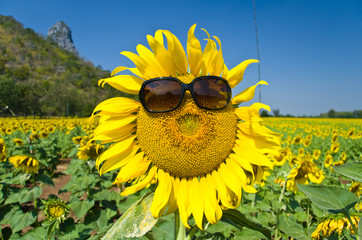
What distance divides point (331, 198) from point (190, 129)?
2.06 feet

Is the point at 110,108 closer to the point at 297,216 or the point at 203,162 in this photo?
the point at 203,162

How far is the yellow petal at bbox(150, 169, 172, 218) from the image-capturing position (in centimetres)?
96

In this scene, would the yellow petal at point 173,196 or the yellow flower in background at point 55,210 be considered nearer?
the yellow petal at point 173,196

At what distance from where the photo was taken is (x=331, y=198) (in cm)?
87

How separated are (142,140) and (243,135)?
1.63 ft

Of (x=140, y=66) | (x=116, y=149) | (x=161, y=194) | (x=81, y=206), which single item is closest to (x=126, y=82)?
(x=140, y=66)

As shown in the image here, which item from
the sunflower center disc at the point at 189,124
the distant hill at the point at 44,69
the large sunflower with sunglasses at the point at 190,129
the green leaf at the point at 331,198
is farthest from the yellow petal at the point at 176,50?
the distant hill at the point at 44,69

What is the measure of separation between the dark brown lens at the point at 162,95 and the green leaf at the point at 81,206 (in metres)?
2.75

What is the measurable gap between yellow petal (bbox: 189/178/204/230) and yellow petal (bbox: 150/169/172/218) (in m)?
0.11

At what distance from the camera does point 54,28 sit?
15162 cm

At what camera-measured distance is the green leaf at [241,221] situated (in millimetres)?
988

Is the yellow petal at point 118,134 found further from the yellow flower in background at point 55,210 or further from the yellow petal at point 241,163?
the yellow flower in background at point 55,210

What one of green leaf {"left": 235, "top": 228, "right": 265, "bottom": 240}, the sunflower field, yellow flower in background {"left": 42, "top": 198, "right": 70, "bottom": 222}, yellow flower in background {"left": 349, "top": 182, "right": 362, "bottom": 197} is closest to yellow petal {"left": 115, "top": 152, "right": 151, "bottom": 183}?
the sunflower field

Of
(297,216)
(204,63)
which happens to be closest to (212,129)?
(204,63)
